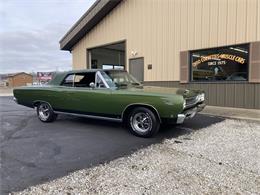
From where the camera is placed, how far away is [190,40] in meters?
10.6

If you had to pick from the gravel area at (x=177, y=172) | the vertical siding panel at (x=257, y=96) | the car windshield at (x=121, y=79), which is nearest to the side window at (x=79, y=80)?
the car windshield at (x=121, y=79)

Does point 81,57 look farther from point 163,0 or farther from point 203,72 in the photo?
point 203,72

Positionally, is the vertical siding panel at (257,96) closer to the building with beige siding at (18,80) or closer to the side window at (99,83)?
the side window at (99,83)

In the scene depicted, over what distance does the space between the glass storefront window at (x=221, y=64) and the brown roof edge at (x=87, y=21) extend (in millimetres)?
5470

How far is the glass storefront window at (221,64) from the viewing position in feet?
30.1

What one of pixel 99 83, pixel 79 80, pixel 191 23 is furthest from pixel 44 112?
pixel 191 23

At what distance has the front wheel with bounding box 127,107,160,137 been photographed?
5.54 meters

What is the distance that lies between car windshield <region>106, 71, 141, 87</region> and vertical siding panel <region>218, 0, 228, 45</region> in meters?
4.65

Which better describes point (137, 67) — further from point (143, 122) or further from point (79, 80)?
point (143, 122)

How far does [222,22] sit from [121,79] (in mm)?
5275

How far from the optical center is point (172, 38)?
11289 millimetres

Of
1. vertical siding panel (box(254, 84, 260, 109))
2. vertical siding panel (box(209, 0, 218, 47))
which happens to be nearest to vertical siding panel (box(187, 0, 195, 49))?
vertical siding panel (box(209, 0, 218, 47))

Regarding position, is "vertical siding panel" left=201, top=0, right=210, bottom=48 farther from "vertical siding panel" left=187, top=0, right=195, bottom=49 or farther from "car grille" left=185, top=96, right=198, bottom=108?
"car grille" left=185, top=96, right=198, bottom=108

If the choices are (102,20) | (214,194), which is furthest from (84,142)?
(102,20)
